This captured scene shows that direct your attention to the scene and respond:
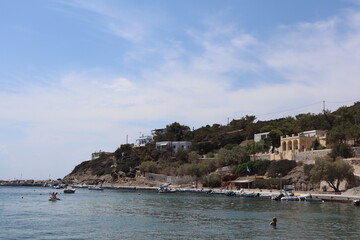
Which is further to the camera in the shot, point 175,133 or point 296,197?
point 175,133

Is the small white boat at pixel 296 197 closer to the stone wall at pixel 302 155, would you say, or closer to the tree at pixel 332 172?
the tree at pixel 332 172

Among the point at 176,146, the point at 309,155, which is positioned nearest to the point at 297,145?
the point at 309,155

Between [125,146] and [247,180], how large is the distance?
73.5 m

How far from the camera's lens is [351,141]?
84812 mm

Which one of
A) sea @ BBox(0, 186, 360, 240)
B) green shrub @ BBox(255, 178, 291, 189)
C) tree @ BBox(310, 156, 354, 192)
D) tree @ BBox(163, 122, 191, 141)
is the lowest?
sea @ BBox(0, 186, 360, 240)

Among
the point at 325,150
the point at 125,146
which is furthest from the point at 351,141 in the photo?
Answer: the point at 125,146

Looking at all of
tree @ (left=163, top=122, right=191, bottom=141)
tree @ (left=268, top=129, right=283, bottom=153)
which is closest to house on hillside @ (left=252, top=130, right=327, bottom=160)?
tree @ (left=268, top=129, right=283, bottom=153)

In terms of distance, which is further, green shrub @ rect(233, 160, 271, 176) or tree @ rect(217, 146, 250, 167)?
tree @ rect(217, 146, 250, 167)

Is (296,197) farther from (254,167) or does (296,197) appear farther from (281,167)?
(254,167)

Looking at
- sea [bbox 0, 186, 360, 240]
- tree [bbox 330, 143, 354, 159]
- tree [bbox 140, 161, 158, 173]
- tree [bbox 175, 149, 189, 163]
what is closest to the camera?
sea [bbox 0, 186, 360, 240]

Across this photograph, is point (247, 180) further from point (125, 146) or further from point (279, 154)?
point (125, 146)

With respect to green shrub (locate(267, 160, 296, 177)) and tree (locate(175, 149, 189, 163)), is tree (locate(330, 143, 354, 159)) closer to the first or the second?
green shrub (locate(267, 160, 296, 177))

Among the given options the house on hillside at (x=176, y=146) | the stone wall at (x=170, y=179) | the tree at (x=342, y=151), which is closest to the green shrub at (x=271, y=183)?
the tree at (x=342, y=151)

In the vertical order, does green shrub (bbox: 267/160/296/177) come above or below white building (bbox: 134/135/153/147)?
below
